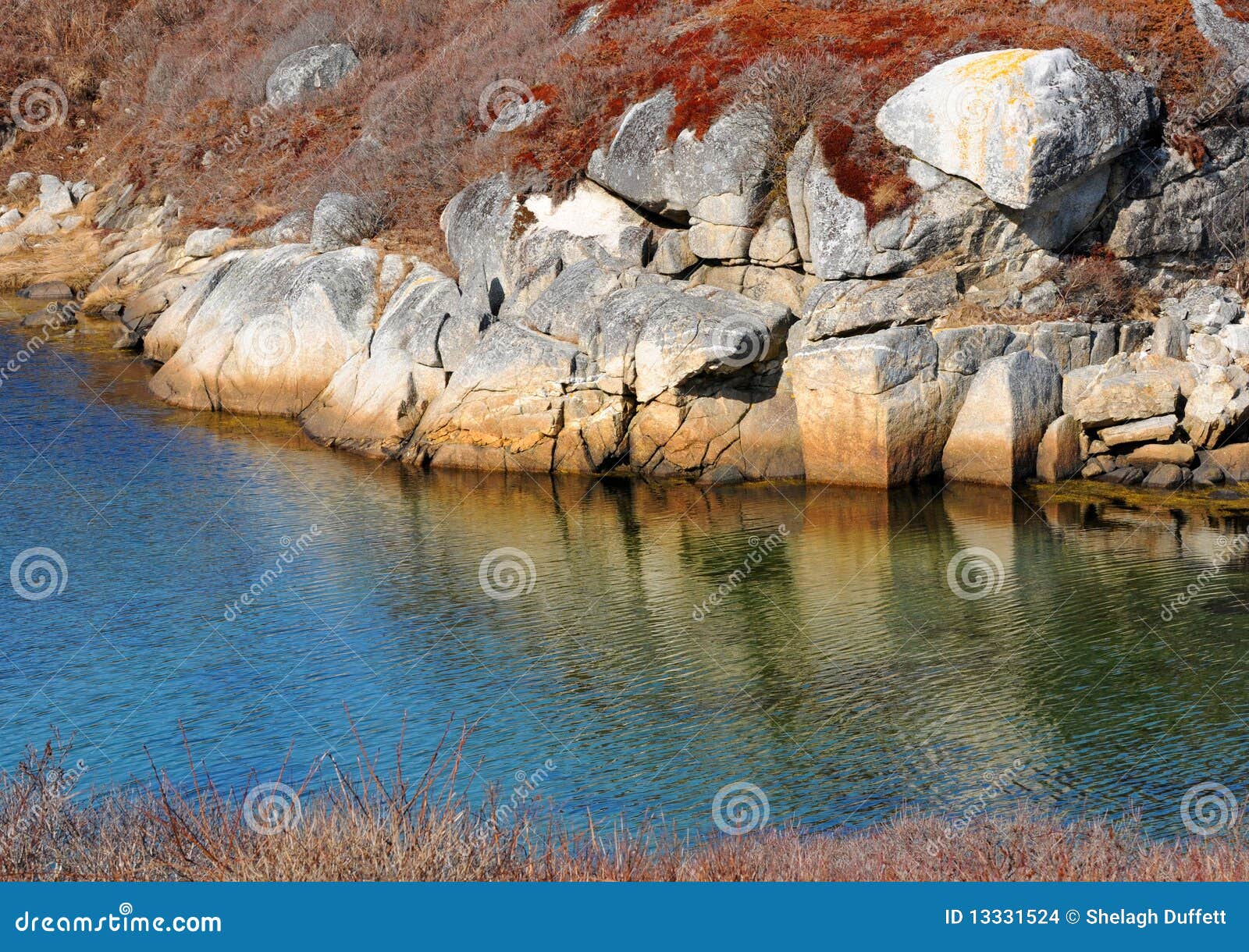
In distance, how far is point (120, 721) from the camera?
16.7m

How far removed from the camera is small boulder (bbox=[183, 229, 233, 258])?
141ft

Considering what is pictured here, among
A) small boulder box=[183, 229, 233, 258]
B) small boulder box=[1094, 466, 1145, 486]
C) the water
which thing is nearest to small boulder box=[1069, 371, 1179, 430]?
small boulder box=[1094, 466, 1145, 486]

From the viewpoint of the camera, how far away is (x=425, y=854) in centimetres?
844

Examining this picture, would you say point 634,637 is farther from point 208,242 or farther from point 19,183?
point 19,183

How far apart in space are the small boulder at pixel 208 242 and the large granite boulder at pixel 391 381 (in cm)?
1083

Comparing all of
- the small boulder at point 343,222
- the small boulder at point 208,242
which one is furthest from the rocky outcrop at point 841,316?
the small boulder at point 208,242

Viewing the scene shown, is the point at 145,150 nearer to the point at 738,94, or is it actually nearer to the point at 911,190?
the point at 738,94

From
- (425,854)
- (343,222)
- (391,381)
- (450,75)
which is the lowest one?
(391,381)

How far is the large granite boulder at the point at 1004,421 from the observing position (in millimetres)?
28000

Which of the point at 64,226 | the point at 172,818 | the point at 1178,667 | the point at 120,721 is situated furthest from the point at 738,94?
the point at 64,226

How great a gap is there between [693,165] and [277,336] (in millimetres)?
12253

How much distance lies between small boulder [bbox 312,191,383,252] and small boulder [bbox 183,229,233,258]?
5.73 m

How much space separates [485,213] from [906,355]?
1287cm

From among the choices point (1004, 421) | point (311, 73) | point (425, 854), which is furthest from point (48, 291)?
point (425, 854)
